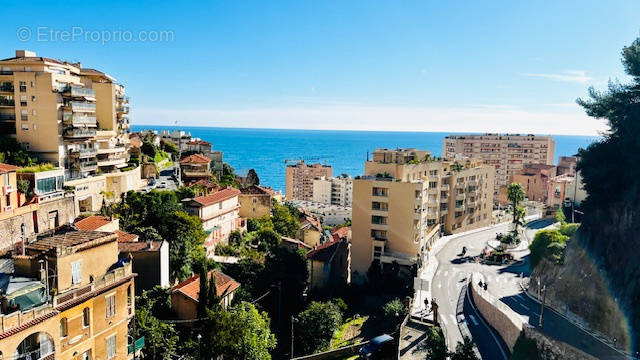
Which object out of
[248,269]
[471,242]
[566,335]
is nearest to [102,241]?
[248,269]

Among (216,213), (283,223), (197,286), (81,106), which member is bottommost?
(283,223)

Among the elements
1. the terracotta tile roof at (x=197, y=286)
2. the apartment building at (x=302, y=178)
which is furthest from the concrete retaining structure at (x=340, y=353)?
the apartment building at (x=302, y=178)

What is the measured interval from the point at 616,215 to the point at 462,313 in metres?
11.0

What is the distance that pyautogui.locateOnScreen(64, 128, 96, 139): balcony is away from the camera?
4103 cm

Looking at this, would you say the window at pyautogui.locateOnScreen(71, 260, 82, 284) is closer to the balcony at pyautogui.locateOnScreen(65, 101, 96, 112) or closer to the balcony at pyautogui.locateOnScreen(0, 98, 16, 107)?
the balcony at pyautogui.locateOnScreen(65, 101, 96, 112)

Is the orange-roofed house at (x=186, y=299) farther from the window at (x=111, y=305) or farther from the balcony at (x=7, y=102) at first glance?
the balcony at (x=7, y=102)

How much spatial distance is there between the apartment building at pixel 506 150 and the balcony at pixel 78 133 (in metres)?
97.2

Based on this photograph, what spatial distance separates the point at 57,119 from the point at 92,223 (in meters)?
13.9

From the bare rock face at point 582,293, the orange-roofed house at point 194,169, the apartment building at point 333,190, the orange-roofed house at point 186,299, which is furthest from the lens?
the apartment building at point 333,190

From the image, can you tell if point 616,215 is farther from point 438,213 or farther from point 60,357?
point 60,357

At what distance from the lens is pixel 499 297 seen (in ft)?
105

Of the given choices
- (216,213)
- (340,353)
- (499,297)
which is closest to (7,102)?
Answer: (216,213)

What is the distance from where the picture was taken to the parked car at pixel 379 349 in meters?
24.9

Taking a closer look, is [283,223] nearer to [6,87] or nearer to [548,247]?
[548,247]
